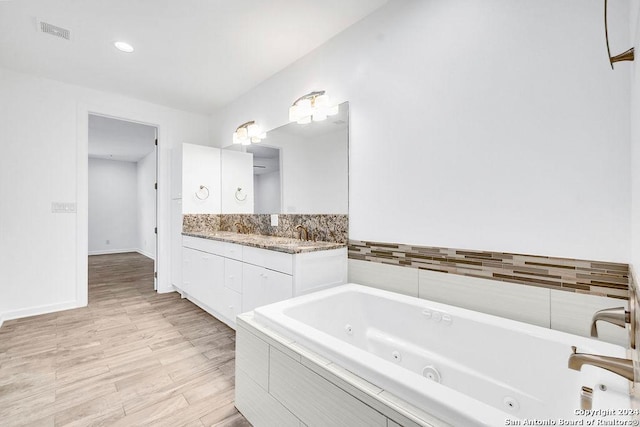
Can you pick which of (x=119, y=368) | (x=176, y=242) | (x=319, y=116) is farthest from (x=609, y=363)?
(x=176, y=242)

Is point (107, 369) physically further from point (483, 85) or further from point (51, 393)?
point (483, 85)

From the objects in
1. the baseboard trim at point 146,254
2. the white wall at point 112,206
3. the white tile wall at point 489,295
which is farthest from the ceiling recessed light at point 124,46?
the white wall at point 112,206

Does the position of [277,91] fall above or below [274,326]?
above

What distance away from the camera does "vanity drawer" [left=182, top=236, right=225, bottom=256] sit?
9.09 feet

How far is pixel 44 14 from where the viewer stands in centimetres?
208

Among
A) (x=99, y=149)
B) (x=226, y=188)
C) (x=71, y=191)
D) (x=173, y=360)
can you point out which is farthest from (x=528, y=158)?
(x=99, y=149)

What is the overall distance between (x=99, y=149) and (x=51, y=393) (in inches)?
235

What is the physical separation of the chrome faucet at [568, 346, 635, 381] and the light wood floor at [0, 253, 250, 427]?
143 cm

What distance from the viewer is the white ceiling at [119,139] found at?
15.2ft

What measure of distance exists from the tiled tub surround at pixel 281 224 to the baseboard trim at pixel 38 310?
4.52 ft

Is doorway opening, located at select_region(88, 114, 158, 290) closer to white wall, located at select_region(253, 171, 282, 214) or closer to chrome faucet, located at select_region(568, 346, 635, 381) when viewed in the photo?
white wall, located at select_region(253, 171, 282, 214)

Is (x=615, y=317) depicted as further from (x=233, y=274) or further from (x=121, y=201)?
(x=121, y=201)

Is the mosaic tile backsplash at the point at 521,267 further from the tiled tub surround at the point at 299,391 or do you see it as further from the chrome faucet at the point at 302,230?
the tiled tub surround at the point at 299,391

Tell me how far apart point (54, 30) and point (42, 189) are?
5.35 feet
